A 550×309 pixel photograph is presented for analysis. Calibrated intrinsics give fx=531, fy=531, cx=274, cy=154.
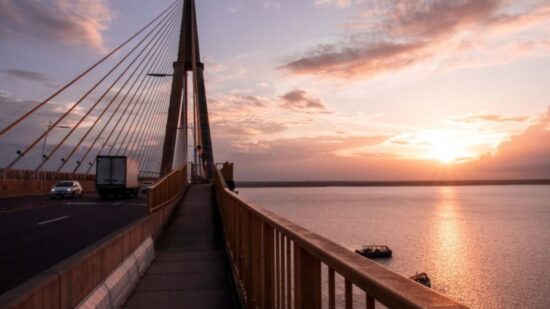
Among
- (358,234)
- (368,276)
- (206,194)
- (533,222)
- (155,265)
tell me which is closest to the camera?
(368,276)

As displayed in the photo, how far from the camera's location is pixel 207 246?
13.5 metres

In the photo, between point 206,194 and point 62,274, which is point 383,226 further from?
point 62,274

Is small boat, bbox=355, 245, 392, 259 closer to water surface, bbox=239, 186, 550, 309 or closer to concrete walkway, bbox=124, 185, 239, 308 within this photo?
water surface, bbox=239, 186, 550, 309

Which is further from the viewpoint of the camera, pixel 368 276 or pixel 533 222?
pixel 533 222

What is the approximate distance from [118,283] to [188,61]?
3945 centimetres

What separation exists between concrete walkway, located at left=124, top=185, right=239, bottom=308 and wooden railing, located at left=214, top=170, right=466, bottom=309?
26.9 inches

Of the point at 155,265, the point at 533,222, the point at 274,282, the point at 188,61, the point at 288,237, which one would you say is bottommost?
the point at 533,222

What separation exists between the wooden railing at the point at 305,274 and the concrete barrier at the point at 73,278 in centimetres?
184

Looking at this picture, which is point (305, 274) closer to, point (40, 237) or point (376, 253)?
point (40, 237)

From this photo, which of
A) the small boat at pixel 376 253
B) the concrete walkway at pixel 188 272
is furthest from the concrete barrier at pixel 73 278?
the small boat at pixel 376 253

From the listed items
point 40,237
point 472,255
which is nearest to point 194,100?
point 40,237

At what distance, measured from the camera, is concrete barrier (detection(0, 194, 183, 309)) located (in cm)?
375

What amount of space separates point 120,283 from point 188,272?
2.71 m

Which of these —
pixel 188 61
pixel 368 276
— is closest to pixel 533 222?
pixel 188 61
